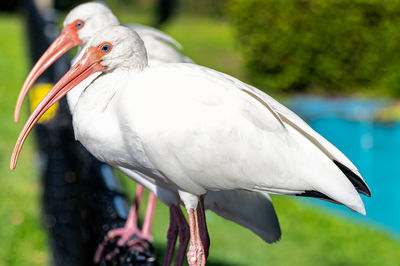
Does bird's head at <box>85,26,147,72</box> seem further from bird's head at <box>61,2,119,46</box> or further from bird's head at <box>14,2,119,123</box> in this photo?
bird's head at <box>61,2,119,46</box>

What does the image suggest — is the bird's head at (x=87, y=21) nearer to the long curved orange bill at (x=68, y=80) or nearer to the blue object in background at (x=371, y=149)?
the long curved orange bill at (x=68, y=80)

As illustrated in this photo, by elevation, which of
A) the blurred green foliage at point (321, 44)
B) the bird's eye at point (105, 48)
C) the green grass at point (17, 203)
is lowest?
the green grass at point (17, 203)

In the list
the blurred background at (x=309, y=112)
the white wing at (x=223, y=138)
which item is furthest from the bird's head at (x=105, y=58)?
the blurred background at (x=309, y=112)

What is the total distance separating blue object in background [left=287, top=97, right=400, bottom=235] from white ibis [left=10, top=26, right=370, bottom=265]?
6286 millimetres

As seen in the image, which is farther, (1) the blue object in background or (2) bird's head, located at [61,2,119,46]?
(1) the blue object in background

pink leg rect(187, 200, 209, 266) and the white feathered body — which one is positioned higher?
the white feathered body

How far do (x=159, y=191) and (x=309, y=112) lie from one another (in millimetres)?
6712

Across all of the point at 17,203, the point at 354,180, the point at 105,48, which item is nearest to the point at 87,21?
the point at 105,48

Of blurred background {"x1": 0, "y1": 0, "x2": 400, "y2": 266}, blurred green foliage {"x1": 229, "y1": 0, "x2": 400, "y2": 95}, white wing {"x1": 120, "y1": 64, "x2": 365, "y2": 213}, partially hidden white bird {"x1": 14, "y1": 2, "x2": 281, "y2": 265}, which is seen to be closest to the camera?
white wing {"x1": 120, "y1": 64, "x2": 365, "y2": 213}

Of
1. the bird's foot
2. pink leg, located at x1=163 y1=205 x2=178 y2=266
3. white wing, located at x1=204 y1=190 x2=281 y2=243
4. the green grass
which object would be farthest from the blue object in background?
the bird's foot

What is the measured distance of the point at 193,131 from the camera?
2750 mm

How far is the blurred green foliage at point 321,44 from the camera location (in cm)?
1136

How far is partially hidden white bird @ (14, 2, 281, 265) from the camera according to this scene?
3408 mm

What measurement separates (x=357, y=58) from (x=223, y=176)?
9289mm
